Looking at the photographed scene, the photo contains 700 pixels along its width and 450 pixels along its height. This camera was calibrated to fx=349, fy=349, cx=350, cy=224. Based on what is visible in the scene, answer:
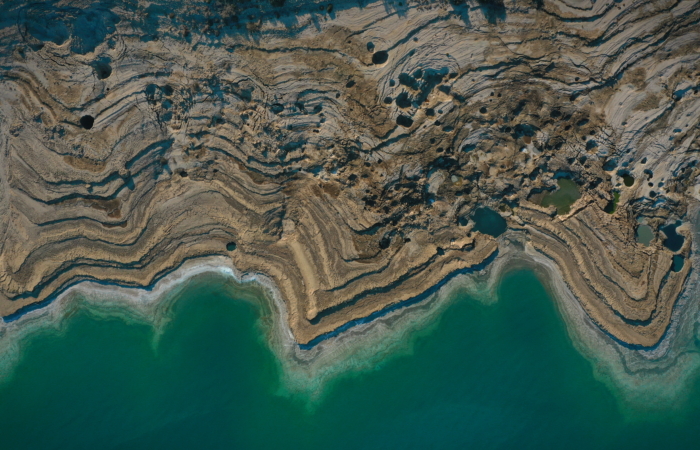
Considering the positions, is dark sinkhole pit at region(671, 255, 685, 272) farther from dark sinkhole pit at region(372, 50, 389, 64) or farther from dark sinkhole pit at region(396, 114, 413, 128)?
dark sinkhole pit at region(372, 50, 389, 64)

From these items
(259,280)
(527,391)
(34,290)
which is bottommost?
(527,391)

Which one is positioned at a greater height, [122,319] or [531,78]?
[531,78]

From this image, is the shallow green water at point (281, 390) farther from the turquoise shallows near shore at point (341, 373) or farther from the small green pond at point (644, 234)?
the small green pond at point (644, 234)

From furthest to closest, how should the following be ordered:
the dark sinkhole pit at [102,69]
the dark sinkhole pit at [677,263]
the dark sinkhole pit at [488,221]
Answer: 1. the dark sinkhole pit at [677,263]
2. the dark sinkhole pit at [488,221]
3. the dark sinkhole pit at [102,69]

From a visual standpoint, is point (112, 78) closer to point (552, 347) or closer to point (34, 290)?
point (34, 290)

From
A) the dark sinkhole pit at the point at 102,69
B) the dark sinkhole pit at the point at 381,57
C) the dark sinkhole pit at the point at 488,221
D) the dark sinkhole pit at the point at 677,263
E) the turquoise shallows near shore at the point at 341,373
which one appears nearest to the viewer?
the dark sinkhole pit at the point at 102,69

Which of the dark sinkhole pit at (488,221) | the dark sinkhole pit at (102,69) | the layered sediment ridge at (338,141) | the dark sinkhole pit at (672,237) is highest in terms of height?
the dark sinkhole pit at (102,69)

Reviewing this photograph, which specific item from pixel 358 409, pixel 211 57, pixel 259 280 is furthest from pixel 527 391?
pixel 211 57

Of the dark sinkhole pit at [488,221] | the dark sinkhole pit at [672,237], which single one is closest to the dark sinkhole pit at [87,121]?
the dark sinkhole pit at [488,221]
